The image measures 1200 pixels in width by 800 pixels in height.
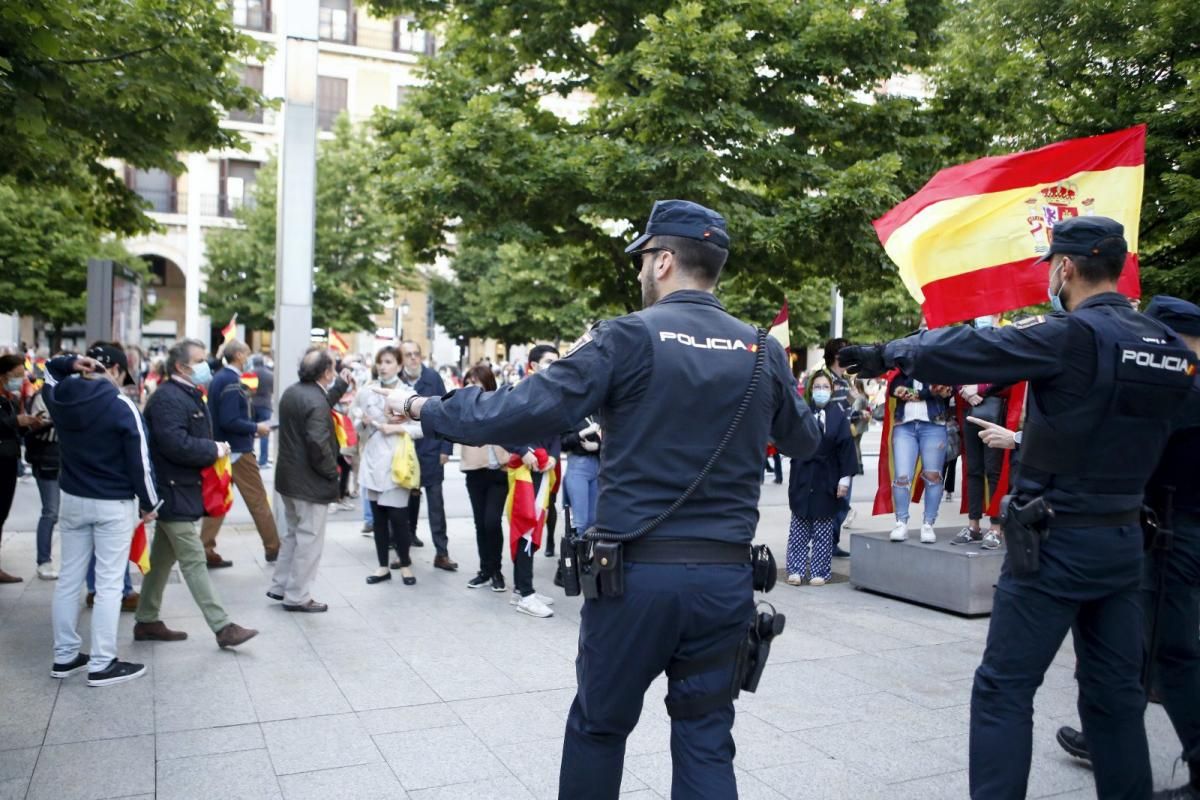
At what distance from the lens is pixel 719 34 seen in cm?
989

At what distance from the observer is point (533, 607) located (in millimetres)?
7477

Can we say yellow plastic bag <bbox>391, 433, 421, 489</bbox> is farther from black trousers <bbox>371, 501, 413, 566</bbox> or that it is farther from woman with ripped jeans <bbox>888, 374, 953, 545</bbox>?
woman with ripped jeans <bbox>888, 374, 953, 545</bbox>

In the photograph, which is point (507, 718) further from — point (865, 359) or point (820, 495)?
point (820, 495)

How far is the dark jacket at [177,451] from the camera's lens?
6.26 meters

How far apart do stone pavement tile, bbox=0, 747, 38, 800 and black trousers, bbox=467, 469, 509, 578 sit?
3.95 meters

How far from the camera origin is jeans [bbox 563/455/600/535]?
27.3ft

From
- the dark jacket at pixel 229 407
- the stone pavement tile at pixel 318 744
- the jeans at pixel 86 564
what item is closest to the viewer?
the stone pavement tile at pixel 318 744

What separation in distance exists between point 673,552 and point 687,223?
1.03 m

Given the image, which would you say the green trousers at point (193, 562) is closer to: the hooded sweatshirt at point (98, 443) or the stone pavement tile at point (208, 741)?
the hooded sweatshirt at point (98, 443)

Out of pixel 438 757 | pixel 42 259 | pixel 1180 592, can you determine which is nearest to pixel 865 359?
pixel 1180 592

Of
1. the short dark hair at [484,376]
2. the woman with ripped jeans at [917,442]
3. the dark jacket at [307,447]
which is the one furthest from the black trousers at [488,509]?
the woman with ripped jeans at [917,442]

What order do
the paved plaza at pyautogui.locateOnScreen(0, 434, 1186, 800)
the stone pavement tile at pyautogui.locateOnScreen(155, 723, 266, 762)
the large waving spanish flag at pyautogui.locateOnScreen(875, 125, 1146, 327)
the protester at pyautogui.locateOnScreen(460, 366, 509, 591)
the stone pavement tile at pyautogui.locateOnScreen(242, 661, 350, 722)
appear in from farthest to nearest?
the protester at pyautogui.locateOnScreen(460, 366, 509, 591) → the large waving spanish flag at pyautogui.locateOnScreen(875, 125, 1146, 327) → the stone pavement tile at pyautogui.locateOnScreen(242, 661, 350, 722) → the stone pavement tile at pyautogui.locateOnScreen(155, 723, 266, 762) → the paved plaza at pyautogui.locateOnScreen(0, 434, 1186, 800)

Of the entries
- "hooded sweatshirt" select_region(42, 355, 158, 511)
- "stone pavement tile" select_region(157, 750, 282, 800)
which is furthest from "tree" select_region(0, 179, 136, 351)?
"stone pavement tile" select_region(157, 750, 282, 800)

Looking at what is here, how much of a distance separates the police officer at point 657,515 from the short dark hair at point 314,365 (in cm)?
478
